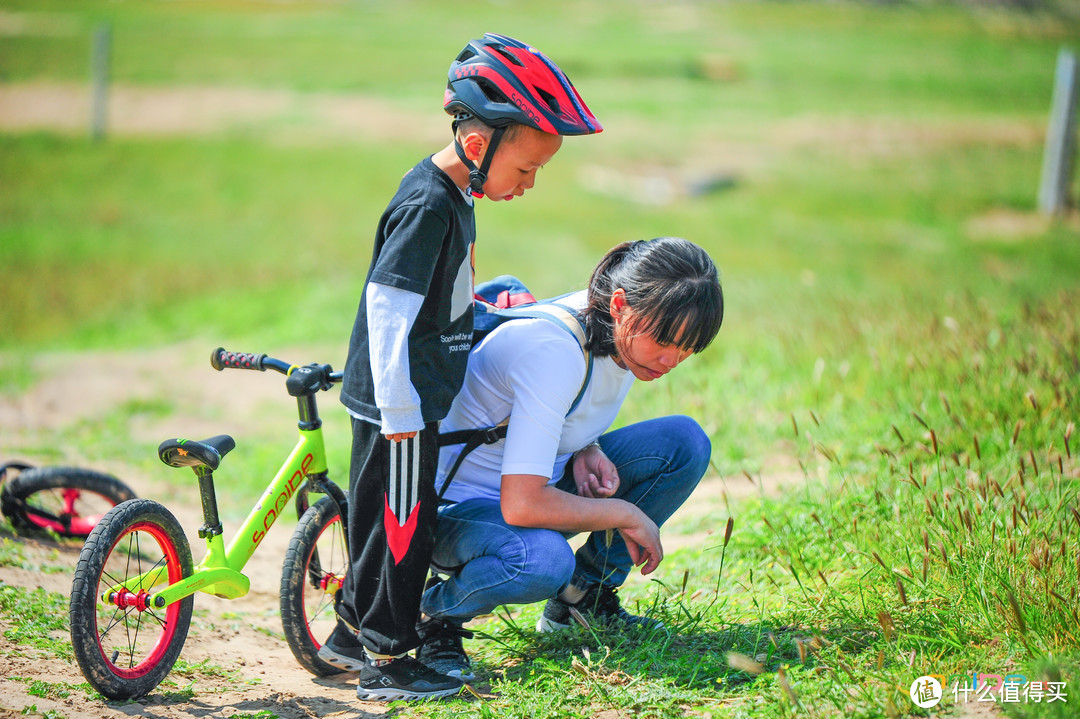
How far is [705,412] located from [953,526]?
217 centimetres

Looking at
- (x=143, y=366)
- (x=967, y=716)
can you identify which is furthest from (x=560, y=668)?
(x=143, y=366)

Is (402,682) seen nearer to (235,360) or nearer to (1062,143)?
(235,360)

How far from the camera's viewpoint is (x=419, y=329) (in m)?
2.60

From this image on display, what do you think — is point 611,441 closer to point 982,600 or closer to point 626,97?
point 982,600

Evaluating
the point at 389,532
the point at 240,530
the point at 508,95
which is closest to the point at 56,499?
the point at 240,530

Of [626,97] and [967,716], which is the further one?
[626,97]

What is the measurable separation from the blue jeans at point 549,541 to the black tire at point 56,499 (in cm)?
179

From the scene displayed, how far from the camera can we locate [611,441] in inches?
123

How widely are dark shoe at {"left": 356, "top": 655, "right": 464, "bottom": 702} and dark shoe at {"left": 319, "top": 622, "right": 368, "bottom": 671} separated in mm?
206

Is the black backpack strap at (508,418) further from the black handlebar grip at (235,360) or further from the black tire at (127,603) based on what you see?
the black tire at (127,603)

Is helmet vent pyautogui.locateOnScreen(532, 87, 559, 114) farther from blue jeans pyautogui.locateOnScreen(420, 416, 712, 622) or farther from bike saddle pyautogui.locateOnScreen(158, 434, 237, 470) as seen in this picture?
bike saddle pyautogui.locateOnScreen(158, 434, 237, 470)

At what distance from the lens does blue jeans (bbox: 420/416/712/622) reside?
2.68 meters

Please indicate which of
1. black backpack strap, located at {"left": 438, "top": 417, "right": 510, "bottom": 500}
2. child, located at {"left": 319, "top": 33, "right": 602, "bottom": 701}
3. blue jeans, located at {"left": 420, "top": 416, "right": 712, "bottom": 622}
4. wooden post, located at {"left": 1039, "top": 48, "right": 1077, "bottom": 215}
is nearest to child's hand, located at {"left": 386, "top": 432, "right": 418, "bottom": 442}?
child, located at {"left": 319, "top": 33, "right": 602, "bottom": 701}

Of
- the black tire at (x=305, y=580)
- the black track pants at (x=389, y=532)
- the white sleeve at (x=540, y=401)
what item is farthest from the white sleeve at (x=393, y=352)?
the black tire at (x=305, y=580)
